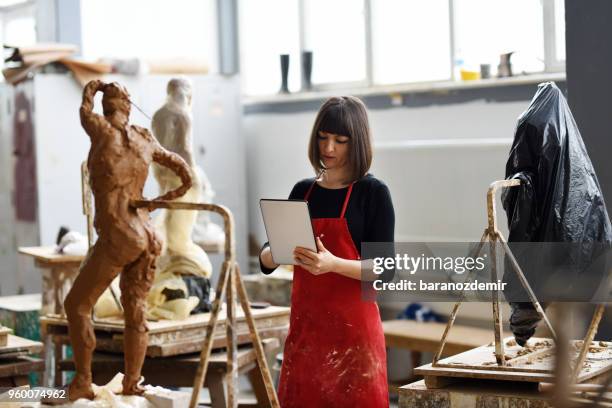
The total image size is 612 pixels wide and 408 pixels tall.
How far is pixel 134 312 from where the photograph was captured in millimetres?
3004

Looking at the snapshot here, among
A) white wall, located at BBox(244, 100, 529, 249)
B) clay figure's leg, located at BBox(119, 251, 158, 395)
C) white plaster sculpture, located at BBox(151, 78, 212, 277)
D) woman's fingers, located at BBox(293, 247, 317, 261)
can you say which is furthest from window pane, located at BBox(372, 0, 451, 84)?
clay figure's leg, located at BBox(119, 251, 158, 395)

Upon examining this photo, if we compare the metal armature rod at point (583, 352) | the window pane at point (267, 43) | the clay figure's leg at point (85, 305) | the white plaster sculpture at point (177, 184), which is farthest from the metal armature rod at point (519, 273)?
the window pane at point (267, 43)

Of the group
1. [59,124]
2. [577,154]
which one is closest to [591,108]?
[577,154]

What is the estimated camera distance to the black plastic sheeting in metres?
3.20

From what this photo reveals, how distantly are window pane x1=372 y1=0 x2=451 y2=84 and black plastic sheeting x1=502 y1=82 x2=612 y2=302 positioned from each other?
3700mm

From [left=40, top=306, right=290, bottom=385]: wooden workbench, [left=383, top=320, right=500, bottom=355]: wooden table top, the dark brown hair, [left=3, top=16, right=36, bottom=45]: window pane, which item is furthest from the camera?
[left=3, top=16, right=36, bottom=45]: window pane

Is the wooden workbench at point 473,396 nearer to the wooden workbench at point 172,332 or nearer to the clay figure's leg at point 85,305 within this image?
the clay figure's leg at point 85,305

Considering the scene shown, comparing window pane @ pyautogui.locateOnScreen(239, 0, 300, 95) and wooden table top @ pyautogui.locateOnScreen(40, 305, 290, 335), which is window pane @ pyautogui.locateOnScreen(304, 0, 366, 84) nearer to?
window pane @ pyautogui.locateOnScreen(239, 0, 300, 95)

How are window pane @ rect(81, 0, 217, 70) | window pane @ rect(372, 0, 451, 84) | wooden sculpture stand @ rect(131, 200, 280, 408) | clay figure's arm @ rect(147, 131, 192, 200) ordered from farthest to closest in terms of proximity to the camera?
window pane @ rect(81, 0, 217, 70), window pane @ rect(372, 0, 451, 84), clay figure's arm @ rect(147, 131, 192, 200), wooden sculpture stand @ rect(131, 200, 280, 408)

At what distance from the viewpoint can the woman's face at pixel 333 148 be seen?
10.4 feet

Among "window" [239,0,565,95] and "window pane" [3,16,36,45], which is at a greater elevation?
"window pane" [3,16,36,45]

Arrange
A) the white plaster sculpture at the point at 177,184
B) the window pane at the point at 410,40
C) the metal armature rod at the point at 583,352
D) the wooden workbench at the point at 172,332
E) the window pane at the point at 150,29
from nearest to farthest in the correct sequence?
the metal armature rod at the point at 583,352 → the wooden workbench at the point at 172,332 → the white plaster sculpture at the point at 177,184 → the window pane at the point at 410,40 → the window pane at the point at 150,29

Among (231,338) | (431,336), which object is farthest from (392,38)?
(231,338)

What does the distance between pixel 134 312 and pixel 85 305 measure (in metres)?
0.15
